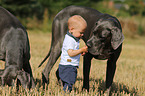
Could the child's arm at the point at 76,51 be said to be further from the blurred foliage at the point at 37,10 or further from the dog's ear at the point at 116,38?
the blurred foliage at the point at 37,10

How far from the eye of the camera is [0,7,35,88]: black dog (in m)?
2.88

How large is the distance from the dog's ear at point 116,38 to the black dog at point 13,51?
135 centimetres

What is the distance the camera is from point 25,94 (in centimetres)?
310

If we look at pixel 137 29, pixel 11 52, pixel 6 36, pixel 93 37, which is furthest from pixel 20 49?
pixel 137 29

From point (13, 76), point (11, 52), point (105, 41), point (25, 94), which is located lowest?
point (25, 94)

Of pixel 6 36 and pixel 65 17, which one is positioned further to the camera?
pixel 65 17

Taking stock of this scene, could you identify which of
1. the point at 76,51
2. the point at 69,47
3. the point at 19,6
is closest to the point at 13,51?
the point at 69,47

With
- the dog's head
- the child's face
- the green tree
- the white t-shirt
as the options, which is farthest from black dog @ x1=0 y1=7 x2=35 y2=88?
the green tree

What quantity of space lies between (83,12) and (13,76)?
6.77 feet

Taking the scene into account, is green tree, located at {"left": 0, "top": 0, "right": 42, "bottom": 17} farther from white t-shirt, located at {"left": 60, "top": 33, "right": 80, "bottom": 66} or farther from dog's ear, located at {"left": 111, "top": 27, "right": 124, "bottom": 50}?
dog's ear, located at {"left": 111, "top": 27, "right": 124, "bottom": 50}

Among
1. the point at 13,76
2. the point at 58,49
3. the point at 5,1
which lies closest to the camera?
the point at 13,76

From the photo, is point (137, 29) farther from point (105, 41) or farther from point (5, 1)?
point (105, 41)

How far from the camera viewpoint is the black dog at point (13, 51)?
2.88 m

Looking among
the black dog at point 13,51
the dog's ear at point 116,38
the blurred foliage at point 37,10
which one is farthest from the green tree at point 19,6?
the dog's ear at point 116,38
